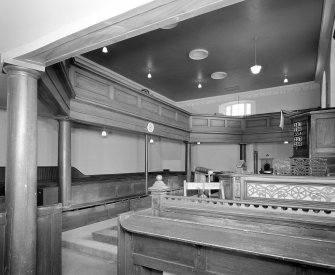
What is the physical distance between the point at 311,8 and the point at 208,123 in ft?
17.8

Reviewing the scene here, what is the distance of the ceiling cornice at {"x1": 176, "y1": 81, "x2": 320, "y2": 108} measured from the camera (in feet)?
33.4

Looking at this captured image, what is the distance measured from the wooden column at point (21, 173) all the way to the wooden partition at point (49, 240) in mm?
198

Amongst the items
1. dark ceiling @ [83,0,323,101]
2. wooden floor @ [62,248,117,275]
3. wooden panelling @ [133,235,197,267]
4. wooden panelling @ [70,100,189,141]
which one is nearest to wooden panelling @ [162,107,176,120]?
wooden panelling @ [70,100,189,141]

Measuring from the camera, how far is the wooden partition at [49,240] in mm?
2861

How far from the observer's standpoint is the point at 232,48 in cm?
714

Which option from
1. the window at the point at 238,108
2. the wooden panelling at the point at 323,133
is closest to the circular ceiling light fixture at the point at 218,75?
the window at the point at 238,108

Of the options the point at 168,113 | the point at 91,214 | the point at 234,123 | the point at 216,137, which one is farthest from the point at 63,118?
the point at 234,123

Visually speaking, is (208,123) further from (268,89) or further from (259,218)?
(259,218)

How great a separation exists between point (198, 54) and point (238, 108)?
4.91 metres

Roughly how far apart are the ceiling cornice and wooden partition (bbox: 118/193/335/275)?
856cm

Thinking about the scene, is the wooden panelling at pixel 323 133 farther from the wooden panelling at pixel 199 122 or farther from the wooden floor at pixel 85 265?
the wooden panelling at pixel 199 122

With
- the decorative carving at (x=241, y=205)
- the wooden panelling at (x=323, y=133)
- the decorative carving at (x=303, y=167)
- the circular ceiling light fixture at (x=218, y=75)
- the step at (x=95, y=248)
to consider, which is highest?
the circular ceiling light fixture at (x=218, y=75)

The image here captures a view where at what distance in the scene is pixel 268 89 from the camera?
1083cm

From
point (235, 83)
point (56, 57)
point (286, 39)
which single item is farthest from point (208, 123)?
point (56, 57)
